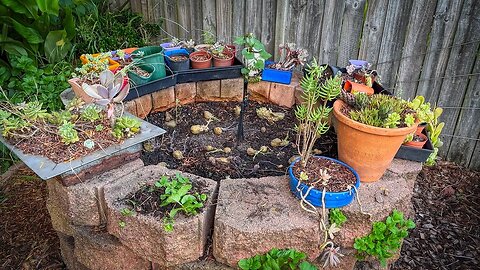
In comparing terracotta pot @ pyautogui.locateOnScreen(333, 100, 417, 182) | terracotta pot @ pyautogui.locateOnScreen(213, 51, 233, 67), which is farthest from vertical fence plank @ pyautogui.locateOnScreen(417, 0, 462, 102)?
terracotta pot @ pyautogui.locateOnScreen(213, 51, 233, 67)

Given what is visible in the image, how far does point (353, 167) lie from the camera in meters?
1.83

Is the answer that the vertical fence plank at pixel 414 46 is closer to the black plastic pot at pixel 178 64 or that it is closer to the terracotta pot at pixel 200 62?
the terracotta pot at pixel 200 62

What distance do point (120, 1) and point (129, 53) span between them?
1.82m

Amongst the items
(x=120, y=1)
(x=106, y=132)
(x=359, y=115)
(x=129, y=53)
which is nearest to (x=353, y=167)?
(x=359, y=115)

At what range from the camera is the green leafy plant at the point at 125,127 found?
1.82 metres

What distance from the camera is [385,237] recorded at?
5.59 ft

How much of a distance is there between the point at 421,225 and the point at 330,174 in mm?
1159

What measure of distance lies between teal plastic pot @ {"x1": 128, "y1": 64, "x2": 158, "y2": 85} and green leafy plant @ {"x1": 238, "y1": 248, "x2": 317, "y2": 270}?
1206 mm

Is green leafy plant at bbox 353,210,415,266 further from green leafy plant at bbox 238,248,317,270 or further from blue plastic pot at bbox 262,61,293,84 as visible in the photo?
blue plastic pot at bbox 262,61,293,84

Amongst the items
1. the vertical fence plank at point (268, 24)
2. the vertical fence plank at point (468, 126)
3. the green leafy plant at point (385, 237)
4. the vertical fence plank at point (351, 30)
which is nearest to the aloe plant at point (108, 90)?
the green leafy plant at point (385, 237)

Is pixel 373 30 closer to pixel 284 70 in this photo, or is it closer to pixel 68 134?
pixel 284 70

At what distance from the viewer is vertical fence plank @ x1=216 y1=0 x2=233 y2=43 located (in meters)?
3.32

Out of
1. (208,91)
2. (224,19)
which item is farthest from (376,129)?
(224,19)

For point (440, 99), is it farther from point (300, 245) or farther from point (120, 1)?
point (120, 1)
